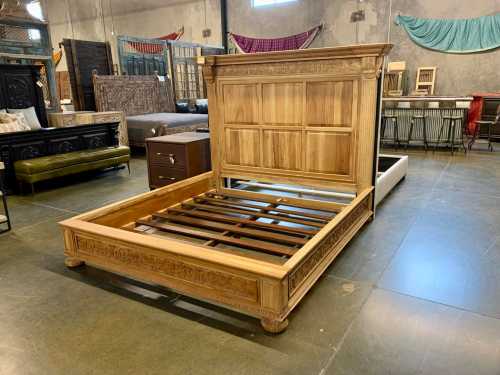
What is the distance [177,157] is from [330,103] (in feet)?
5.47

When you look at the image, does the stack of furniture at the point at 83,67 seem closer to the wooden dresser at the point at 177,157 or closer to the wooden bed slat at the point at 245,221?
the wooden dresser at the point at 177,157

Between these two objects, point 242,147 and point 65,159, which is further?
point 65,159

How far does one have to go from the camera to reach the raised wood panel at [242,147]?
142 inches

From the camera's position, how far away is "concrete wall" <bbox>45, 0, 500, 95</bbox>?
818 centimetres

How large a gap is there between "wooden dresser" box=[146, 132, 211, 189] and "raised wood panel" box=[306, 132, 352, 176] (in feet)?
4.04

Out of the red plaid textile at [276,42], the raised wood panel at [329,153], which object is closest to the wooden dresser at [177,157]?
the raised wood panel at [329,153]

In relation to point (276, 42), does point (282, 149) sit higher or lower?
lower

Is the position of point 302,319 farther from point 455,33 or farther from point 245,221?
point 455,33

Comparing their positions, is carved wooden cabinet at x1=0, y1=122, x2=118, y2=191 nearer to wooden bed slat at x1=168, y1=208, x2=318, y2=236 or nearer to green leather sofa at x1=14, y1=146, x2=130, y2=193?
green leather sofa at x1=14, y1=146, x2=130, y2=193

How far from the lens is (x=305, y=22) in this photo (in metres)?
9.91

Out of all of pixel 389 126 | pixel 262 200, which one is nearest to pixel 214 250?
pixel 262 200

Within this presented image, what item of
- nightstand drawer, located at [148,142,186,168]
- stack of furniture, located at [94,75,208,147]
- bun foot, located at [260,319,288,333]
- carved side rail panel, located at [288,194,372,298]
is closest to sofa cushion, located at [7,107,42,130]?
stack of furniture, located at [94,75,208,147]

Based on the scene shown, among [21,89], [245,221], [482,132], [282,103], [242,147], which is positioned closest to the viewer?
[245,221]

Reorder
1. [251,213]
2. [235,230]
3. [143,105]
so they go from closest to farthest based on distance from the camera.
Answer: [235,230]
[251,213]
[143,105]
